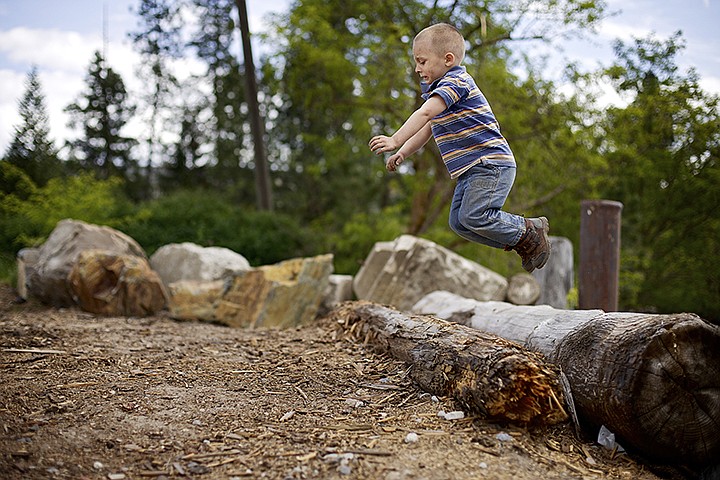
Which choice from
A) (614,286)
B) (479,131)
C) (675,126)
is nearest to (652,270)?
(675,126)

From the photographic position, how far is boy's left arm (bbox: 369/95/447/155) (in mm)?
3580

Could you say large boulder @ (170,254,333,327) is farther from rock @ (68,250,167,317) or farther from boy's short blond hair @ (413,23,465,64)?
boy's short blond hair @ (413,23,465,64)

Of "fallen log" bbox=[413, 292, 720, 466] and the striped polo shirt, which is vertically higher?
the striped polo shirt

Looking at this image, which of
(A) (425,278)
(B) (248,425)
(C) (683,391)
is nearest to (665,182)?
(A) (425,278)

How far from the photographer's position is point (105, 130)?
1881cm

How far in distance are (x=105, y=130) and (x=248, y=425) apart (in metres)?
17.7

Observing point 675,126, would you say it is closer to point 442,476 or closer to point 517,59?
point 517,59

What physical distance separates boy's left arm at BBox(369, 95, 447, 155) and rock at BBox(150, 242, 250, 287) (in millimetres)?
4997

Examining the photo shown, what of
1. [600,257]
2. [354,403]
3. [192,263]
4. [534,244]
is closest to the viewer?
[354,403]

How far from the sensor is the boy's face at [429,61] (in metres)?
3.94

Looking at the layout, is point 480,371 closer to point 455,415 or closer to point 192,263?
point 455,415

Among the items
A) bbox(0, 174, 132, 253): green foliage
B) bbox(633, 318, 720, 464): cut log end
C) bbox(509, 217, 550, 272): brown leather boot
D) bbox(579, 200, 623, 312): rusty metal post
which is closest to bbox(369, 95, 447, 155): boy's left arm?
bbox(509, 217, 550, 272): brown leather boot

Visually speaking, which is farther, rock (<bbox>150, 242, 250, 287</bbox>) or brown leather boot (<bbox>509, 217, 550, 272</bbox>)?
rock (<bbox>150, 242, 250, 287</bbox>)

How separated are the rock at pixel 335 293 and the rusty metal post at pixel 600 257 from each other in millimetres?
3382
